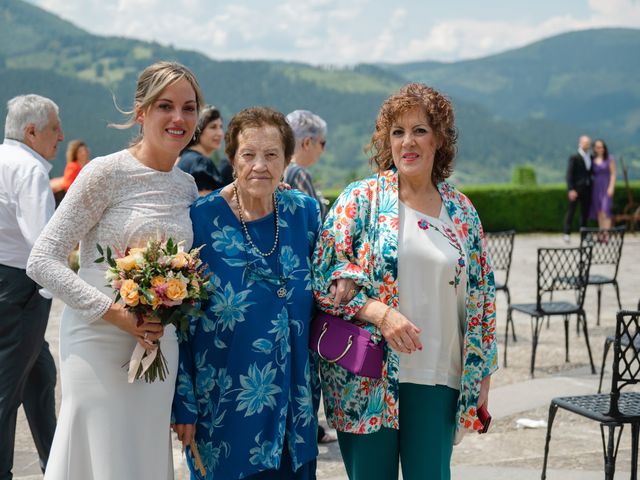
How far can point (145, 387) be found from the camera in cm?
295

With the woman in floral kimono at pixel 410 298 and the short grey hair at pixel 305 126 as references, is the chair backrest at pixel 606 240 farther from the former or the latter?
the woman in floral kimono at pixel 410 298

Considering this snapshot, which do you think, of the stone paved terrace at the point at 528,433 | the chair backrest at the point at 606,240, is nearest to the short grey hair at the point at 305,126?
the stone paved terrace at the point at 528,433

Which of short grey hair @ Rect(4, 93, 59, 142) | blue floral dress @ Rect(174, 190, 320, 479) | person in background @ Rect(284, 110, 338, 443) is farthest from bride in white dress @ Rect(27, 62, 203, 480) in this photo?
person in background @ Rect(284, 110, 338, 443)

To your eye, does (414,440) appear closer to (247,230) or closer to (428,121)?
(247,230)

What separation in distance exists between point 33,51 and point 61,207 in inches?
6412

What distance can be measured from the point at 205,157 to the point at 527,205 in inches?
679

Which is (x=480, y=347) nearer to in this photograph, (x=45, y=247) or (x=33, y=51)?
(x=45, y=247)

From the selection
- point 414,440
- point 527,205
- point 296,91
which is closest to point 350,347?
point 414,440

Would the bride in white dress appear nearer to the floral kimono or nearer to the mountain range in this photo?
the floral kimono

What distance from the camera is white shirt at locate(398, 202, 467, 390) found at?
3.11 metres

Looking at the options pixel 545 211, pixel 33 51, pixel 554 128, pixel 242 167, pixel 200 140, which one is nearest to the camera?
pixel 242 167

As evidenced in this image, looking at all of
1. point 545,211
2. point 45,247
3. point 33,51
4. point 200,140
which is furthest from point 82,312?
point 33,51

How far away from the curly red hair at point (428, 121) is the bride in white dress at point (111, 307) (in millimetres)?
757

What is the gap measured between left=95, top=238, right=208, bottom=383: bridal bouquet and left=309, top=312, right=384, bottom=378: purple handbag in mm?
A: 507
